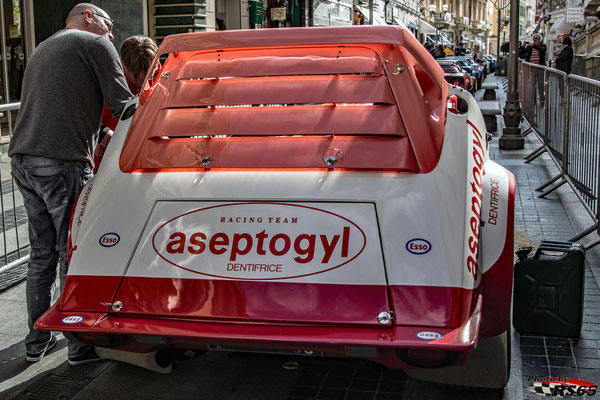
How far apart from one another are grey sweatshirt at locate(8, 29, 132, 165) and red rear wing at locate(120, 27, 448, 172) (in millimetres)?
347

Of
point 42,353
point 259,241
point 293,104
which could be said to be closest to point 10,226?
point 42,353

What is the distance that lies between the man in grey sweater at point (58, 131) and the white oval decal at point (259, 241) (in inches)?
41.6

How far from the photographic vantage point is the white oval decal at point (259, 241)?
3.33 metres

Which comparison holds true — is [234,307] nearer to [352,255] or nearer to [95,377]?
[352,255]

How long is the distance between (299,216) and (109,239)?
3.06 ft

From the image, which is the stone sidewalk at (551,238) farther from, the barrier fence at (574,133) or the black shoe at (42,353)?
the black shoe at (42,353)

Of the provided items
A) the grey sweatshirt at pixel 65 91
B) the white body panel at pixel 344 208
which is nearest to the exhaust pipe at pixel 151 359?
the white body panel at pixel 344 208

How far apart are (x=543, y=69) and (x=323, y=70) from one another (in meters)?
8.97

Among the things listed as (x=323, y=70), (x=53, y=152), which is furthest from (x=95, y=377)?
(x=323, y=70)

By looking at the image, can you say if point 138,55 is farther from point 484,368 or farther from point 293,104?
point 484,368

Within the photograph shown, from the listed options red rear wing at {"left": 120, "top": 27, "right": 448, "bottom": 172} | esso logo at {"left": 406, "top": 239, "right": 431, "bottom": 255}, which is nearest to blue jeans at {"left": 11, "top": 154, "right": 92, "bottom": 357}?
red rear wing at {"left": 120, "top": 27, "right": 448, "bottom": 172}

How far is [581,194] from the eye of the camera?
7617 millimetres

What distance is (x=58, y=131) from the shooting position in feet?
13.9

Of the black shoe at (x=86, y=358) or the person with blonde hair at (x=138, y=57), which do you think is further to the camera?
the person with blonde hair at (x=138, y=57)
